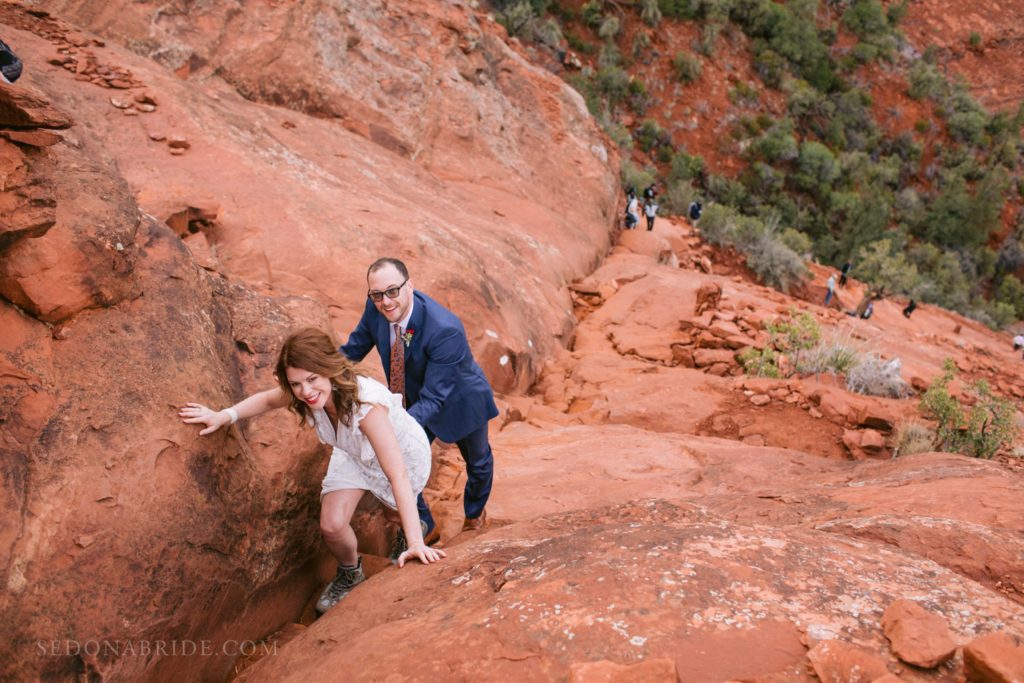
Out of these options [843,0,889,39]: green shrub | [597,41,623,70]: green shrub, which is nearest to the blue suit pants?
[597,41,623,70]: green shrub

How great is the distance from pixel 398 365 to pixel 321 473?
0.66m

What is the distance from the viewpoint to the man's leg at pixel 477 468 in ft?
11.3

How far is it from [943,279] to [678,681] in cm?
2609

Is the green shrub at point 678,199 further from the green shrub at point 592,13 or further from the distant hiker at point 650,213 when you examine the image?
the green shrub at point 592,13

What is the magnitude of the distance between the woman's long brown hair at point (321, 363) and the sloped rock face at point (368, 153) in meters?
1.91

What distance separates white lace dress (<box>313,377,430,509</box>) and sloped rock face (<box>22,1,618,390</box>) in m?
1.86

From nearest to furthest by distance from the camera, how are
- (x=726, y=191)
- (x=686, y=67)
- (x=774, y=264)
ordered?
(x=774, y=264) < (x=726, y=191) < (x=686, y=67)

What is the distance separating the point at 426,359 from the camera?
10.5 feet

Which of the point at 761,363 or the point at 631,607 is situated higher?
the point at 631,607

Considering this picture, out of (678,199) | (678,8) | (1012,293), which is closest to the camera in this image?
(678,199)

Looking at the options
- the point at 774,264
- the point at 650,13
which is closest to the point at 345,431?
the point at 774,264

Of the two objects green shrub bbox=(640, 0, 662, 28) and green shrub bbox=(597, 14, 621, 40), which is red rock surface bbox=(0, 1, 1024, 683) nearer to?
green shrub bbox=(597, 14, 621, 40)

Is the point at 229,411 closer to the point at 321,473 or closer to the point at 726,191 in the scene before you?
the point at 321,473

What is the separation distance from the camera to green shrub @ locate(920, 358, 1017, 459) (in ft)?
17.4
